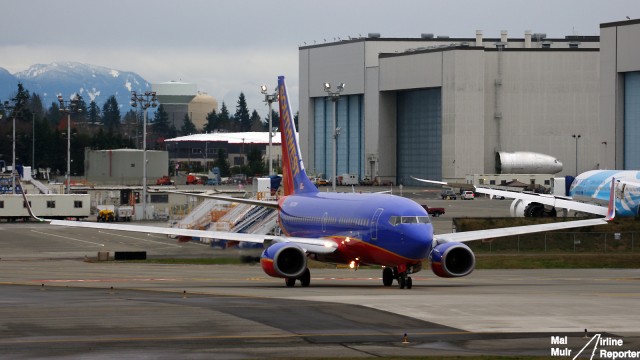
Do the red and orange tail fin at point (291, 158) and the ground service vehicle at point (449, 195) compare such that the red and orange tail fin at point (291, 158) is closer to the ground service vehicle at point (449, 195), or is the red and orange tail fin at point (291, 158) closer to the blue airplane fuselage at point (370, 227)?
the blue airplane fuselage at point (370, 227)

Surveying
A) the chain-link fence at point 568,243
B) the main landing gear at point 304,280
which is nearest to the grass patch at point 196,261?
the chain-link fence at point 568,243

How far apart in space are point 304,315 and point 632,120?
94346 mm

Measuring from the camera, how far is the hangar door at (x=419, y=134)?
180375 millimetres

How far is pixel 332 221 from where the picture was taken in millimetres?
51156

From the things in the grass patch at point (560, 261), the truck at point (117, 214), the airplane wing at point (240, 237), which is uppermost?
the airplane wing at point (240, 237)

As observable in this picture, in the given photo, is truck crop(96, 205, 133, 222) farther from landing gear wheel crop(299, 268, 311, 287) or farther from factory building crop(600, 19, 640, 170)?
landing gear wheel crop(299, 268, 311, 287)

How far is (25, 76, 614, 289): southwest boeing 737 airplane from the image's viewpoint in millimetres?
46188

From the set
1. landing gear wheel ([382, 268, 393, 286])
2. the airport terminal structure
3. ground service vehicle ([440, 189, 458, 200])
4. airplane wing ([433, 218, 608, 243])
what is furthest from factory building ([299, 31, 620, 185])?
landing gear wheel ([382, 268, 393, 286])

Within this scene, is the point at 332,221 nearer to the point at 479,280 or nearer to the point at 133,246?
the point at 479,280

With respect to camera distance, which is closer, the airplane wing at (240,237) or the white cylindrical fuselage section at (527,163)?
the airplane wing at (240,237)

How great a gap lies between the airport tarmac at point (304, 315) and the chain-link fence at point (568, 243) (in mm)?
15918

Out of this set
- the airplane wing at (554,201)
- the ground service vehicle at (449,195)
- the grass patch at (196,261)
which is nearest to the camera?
the grass patch at (196,261)

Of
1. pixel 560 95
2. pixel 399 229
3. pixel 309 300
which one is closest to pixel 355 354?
pixel 309 300

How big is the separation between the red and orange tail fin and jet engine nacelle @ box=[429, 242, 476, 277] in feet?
42.1
